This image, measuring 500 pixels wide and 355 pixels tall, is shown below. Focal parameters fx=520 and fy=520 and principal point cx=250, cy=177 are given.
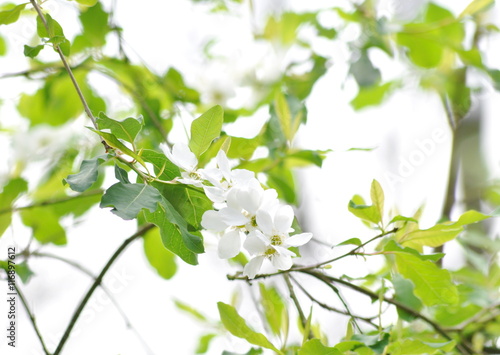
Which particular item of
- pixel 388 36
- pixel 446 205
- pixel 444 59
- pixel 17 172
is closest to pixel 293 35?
pixel 388 36

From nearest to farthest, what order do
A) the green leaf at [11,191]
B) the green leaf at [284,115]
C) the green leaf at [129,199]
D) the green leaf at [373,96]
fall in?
the green leaf at [129,199] < the green leaf at [284,115] < the green leaf at [11,191] < the green leaf at [373,96]

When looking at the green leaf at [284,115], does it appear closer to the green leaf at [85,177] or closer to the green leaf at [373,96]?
the green leaf at [85,177]

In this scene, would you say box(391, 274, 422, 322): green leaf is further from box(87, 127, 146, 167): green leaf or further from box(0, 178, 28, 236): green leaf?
box(0, 178, 28, 236): green leaf

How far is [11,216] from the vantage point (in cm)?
86

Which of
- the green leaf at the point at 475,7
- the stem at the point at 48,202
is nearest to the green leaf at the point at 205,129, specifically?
the stem at the point at 48,202

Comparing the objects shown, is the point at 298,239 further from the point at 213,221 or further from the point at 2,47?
the point at 2,47

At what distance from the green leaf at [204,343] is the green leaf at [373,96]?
76cm

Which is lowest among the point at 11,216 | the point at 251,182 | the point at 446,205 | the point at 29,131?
the point at 446,205

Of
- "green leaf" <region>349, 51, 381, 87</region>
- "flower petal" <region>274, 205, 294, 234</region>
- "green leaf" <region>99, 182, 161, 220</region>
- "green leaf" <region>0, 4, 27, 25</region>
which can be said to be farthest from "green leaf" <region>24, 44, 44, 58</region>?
A: "green leaf" <region>349, 51, 381, 87</region>

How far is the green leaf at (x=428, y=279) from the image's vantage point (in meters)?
→ 0.63

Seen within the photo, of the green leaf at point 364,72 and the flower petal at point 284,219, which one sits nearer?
the flower petal at point 284,219

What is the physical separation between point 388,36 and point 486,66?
23cm

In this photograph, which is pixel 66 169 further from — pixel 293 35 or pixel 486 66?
pixel 486 66

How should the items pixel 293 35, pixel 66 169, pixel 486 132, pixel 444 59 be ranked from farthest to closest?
pixel 486 132
pixel 444 59
pixel 293 35
pixel 66 169
